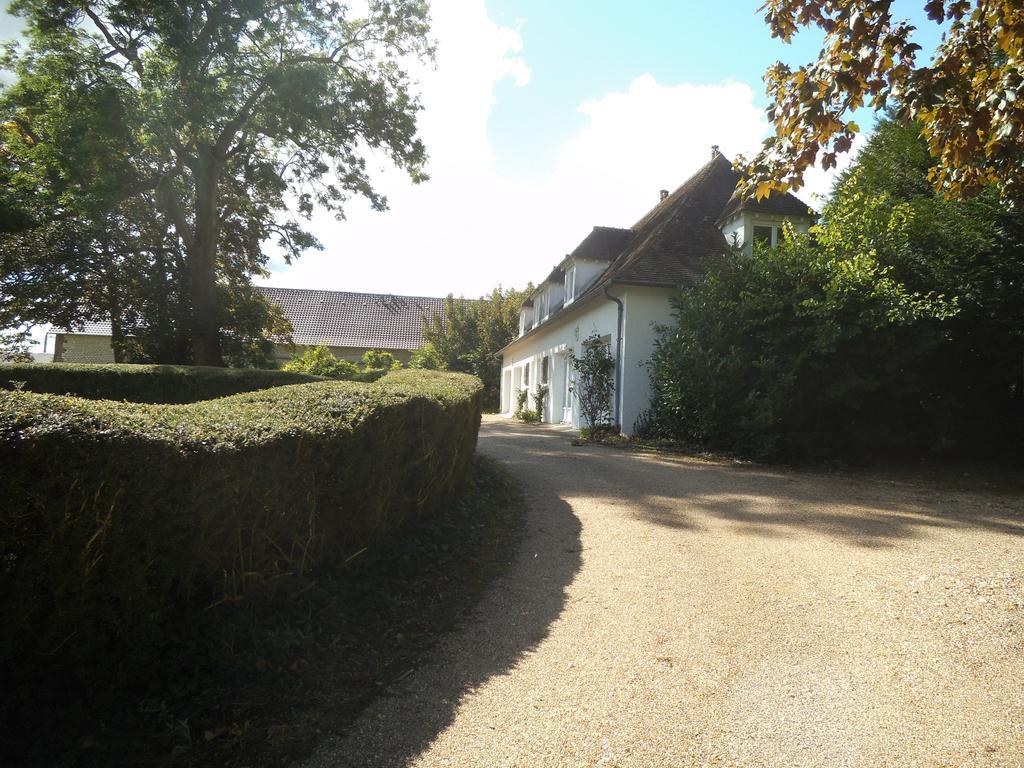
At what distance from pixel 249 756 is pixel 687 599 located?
9.48 ft

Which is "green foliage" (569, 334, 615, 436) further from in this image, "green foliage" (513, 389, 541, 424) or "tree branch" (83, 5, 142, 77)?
"tree branch" (83, 5, 142, 77)

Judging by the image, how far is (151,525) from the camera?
2.71 meters

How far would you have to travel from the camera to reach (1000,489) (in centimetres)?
925

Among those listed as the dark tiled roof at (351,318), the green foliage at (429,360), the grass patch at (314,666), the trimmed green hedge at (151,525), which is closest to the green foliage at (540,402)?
the green foliage at (429,360)

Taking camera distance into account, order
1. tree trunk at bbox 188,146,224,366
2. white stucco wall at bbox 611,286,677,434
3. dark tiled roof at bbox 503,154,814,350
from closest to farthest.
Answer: white stucco wall at bbox 611,286,677,434, dark tiled roof at bbox 503,154,814,350, tree trunk at bbox 188,146,224,366

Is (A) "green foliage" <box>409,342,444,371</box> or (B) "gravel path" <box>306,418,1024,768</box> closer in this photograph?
(B) "gravel path" <box>306,418,1024,768</box>

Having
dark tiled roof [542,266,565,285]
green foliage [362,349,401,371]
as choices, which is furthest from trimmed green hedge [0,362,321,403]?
green foliage [362,349,401,371]

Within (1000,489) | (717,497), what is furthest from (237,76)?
(1000,489)

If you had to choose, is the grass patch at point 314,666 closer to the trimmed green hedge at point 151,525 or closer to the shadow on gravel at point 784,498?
the trimmed green hedge at point 151,525

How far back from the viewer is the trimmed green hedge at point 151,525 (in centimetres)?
243

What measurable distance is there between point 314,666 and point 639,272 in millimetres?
12168

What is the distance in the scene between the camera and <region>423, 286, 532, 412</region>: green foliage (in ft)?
107

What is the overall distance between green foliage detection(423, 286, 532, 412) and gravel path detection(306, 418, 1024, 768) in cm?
2598

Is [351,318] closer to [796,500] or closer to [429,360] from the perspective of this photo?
[429,360]
